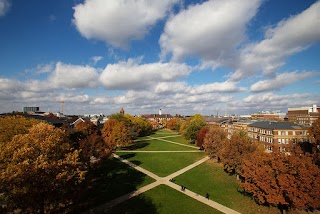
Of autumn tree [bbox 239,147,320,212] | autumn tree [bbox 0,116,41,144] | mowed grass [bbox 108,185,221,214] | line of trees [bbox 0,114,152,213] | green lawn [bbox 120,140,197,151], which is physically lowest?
mowed grass [bbox 108,185,221,214]

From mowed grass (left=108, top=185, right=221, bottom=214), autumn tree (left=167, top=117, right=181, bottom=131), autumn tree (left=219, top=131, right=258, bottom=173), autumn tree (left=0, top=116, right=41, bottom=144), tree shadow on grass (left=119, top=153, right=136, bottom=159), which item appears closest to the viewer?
autumn tree (left=0, top=116, right=41, bottom=144)

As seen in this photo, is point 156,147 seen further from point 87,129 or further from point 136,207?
point 136,207

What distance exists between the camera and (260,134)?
2756 inches

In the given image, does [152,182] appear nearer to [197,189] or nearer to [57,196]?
[197,189]

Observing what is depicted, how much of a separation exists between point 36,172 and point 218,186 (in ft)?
101

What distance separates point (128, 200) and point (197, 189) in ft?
40.8

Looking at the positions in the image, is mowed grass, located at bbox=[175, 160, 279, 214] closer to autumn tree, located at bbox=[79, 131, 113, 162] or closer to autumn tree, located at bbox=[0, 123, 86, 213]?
autumn tree, located at bbox=[79, 131, 113, 162]

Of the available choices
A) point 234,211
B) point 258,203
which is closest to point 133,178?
point 234,211

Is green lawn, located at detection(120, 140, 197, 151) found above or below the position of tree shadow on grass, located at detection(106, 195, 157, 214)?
above

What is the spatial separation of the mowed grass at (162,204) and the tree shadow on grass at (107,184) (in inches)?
137

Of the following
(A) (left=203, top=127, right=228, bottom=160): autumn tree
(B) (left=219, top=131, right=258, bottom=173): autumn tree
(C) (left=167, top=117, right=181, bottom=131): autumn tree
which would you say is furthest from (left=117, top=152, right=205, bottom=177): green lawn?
(C) (left=167, top=117, right=181, bottom=131): autumn tree

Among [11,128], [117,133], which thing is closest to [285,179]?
[11,128]

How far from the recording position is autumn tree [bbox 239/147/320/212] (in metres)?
24.5

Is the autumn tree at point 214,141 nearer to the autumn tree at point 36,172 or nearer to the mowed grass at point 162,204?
the mowed grass at point 162,204
